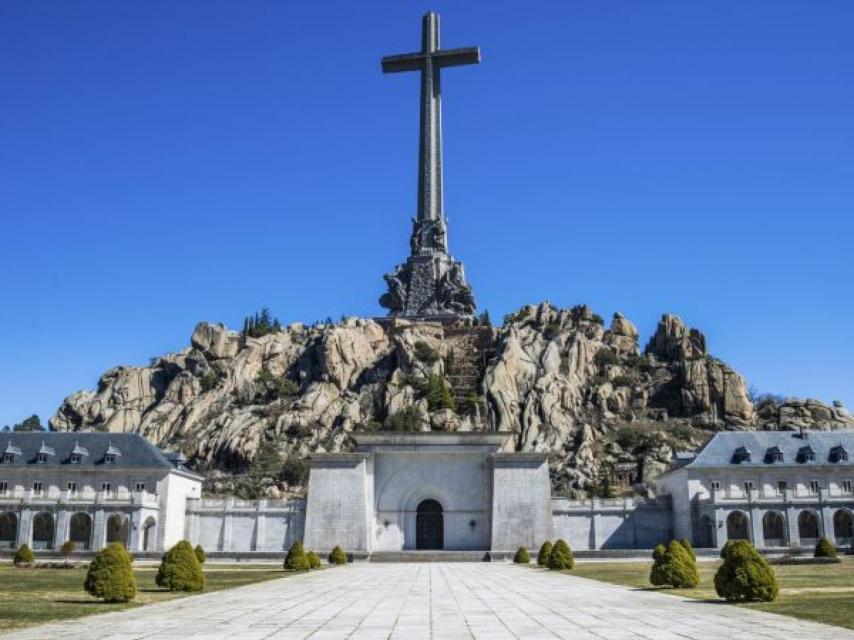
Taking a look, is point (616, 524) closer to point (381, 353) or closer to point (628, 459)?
point (628, 459)

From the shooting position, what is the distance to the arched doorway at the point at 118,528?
56.0 metres

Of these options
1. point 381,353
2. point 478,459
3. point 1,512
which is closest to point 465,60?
point 381,353

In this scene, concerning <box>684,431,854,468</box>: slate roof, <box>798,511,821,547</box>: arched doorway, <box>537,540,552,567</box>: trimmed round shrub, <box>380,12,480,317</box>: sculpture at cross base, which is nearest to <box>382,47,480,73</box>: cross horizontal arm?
<box>380,12,480,317</box>: sculpture at cross base

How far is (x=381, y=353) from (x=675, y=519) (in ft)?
149

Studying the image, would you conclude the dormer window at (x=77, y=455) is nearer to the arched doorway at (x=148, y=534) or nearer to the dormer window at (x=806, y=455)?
the arched doorway at (x=148, y=534)

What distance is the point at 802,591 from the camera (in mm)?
23250

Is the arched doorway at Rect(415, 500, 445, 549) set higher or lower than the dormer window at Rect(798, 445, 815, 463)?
lower

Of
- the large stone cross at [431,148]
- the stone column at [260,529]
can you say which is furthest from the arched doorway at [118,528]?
the large stone cross at [431,148]

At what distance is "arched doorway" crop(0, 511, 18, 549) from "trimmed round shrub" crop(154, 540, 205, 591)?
127ft

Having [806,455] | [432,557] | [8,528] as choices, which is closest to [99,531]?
[8,528]

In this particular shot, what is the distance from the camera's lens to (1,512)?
56781 mm

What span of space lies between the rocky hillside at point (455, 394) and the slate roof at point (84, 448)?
21630 millimetres

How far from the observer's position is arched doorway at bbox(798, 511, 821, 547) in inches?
2255

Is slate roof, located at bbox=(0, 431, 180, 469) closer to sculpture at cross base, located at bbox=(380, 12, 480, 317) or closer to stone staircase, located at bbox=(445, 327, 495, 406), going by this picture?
stone staircase, located at bbox=(445, 327, 495, 406)
